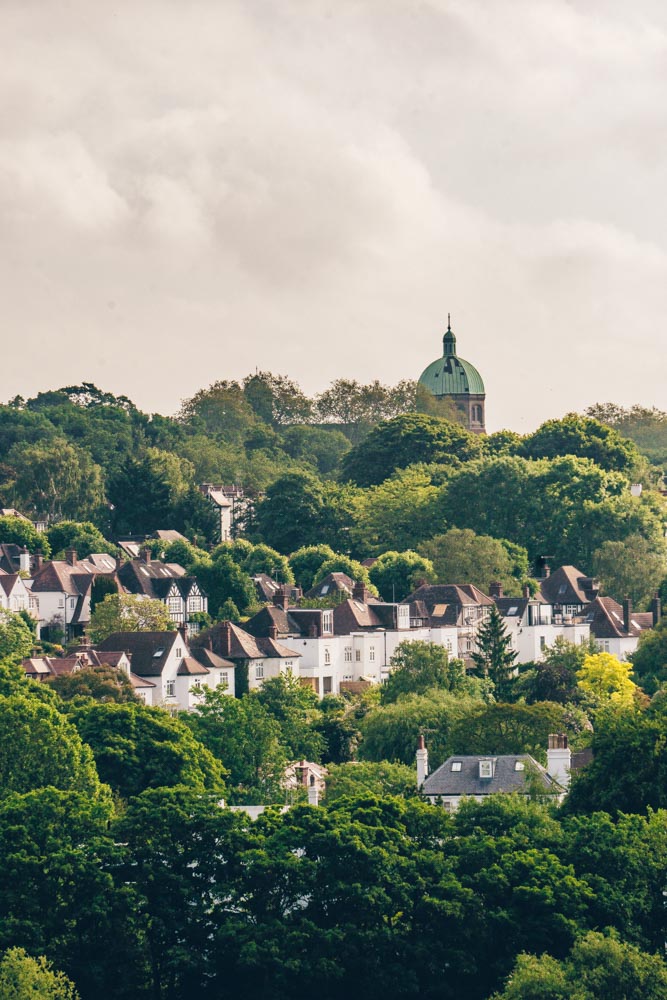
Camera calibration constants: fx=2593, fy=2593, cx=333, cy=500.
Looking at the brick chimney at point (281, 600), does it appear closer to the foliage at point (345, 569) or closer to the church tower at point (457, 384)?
the foliage at point (345, 569)

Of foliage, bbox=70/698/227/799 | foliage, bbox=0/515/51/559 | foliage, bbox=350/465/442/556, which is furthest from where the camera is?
foliage, bbox=350/465/442/556

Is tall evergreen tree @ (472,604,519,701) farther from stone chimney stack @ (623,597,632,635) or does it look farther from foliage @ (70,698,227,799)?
foliage @ (70,698,227,799)

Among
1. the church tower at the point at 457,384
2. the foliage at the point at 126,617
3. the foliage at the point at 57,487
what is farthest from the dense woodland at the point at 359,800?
the church tower at the point at 457,384

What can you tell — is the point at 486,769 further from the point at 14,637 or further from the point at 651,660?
the point at 651,660

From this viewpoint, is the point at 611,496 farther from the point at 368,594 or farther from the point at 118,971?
the point at 118,971

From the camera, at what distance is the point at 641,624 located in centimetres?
11750

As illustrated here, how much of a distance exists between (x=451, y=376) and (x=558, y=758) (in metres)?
108

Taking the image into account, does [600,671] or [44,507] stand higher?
[44,507]

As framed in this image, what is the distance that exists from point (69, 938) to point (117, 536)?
82.1 meters

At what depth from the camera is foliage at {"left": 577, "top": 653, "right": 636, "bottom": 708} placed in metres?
102

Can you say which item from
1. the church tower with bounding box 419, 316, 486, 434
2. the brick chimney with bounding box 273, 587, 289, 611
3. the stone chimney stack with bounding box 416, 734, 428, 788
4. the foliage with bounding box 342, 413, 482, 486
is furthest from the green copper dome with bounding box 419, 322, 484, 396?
the stone chimney stack with bounding box 416, 734, 428, 788

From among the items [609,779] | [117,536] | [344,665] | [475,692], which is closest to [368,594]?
[344,665]

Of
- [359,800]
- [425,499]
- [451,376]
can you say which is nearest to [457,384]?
[451,376]

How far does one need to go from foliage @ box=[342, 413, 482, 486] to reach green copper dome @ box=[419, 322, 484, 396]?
110ft
